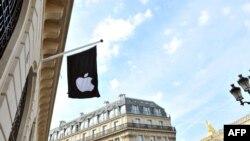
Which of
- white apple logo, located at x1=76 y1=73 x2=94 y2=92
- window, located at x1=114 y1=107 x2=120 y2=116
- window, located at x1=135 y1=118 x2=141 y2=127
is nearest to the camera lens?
white apple logo, located at x1=76 y1=73 x2=94 y2=92

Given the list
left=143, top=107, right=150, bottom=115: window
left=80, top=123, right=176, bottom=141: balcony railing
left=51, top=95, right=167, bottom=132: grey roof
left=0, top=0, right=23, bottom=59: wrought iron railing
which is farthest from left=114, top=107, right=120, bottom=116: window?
left=0, top=0, right=23, bottom=59: wrought iron railing

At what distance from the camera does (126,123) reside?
60625 mm

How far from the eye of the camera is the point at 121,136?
199 feet

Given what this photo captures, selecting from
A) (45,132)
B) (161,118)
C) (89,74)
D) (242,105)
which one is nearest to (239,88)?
(242,105)

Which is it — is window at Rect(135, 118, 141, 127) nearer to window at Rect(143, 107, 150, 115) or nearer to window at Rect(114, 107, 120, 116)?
window at Rect(143, 107, 150, 115)

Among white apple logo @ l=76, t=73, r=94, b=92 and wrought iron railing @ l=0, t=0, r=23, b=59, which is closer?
wrought iron railing @ l=0, t=0, r=23, b=59

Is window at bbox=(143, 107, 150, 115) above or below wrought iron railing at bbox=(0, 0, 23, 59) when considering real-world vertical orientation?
above

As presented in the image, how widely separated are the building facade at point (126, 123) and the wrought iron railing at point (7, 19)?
54.0 meters

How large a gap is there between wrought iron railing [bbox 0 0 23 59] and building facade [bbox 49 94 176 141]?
5399 centimetres

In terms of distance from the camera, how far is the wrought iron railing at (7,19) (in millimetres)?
6082

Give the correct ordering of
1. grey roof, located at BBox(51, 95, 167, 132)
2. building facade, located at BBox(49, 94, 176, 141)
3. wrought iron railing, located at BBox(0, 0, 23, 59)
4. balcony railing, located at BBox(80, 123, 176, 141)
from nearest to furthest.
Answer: wrought iron railing, located at BBox(0, 0, 23, 59), balcony railing, located at BBox(80, 123, 176, 141), building facade, located at BBox(49, 94, 176, 141), grey roof, located at BBox(51, 95, 167, 132)

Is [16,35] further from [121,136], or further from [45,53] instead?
[121,136]

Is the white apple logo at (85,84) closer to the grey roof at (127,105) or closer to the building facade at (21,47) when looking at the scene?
the building facade at (21,47)

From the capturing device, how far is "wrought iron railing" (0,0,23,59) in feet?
20.0
